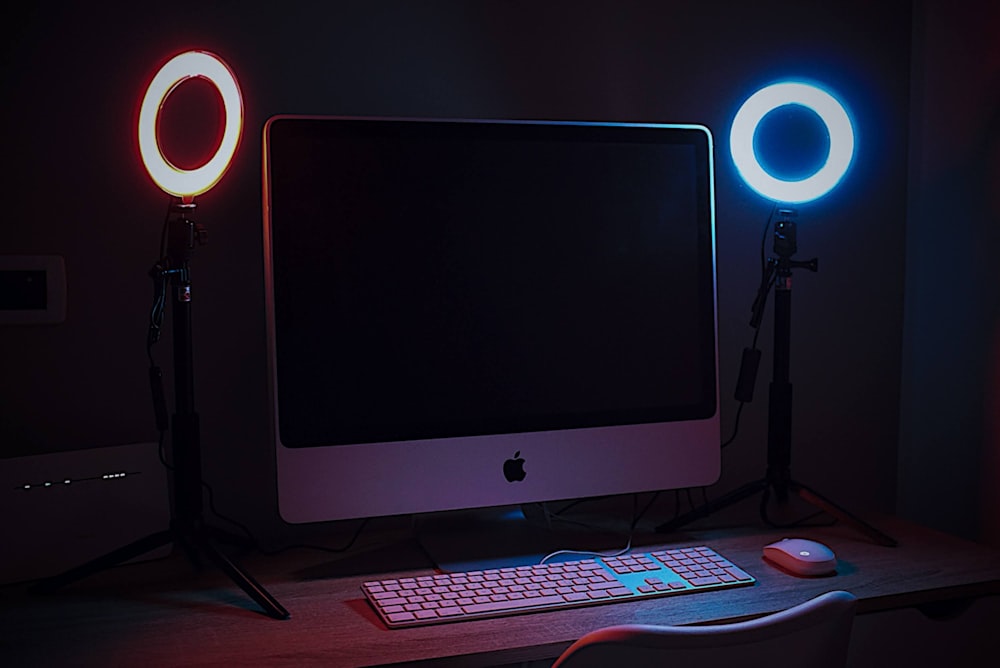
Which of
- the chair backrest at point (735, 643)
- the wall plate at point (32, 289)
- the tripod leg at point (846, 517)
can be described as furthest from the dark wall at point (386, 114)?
the chair backrest at point (735, 643)

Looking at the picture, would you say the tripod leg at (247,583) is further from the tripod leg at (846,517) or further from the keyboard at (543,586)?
the tripod leg at (846,517)

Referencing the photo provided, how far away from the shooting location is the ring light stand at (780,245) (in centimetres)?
166

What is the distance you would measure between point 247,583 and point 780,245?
987mm

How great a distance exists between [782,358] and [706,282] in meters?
0.23

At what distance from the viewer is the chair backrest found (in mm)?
925

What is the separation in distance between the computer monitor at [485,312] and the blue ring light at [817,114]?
153 mm

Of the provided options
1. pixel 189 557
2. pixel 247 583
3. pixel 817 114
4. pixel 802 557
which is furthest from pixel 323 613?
pixel 817 114

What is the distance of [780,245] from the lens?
166 cm

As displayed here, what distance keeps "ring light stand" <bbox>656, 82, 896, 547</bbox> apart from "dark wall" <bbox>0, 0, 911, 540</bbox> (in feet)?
0.55

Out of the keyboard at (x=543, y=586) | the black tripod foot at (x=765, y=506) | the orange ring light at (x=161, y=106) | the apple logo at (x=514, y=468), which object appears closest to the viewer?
the keyboard at (x=543, y=586)

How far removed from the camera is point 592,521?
1.70m

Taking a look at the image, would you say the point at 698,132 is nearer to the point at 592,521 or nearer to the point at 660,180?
the point at 660,180

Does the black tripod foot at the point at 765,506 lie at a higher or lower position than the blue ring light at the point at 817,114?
lower

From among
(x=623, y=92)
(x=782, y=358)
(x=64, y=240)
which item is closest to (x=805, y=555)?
(x=782, y=358)
